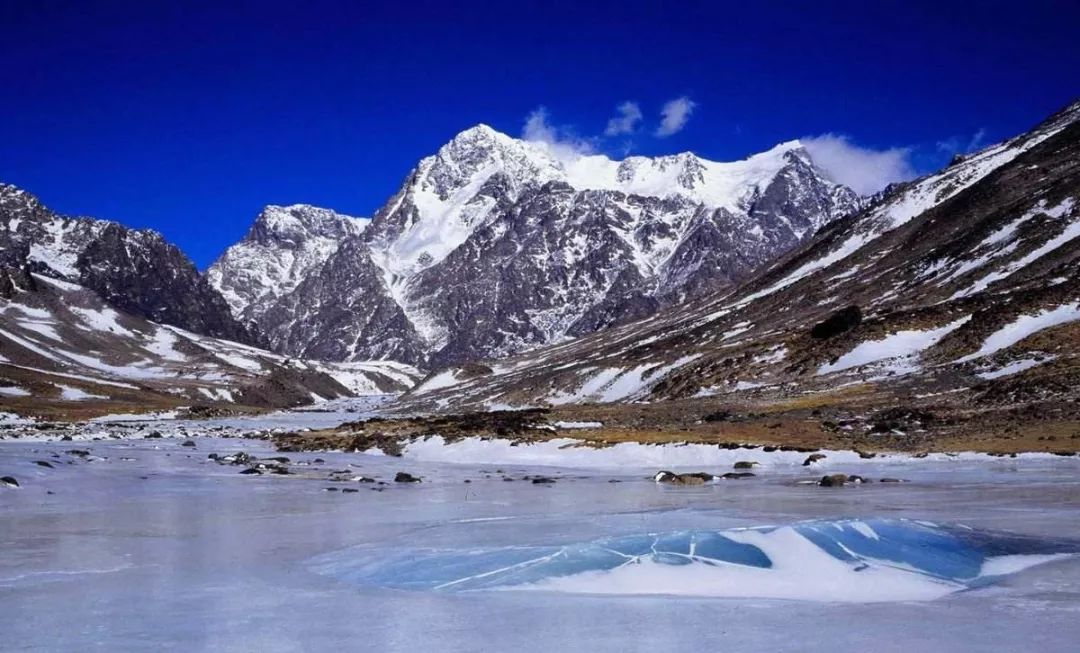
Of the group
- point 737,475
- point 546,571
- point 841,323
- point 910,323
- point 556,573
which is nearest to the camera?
point 556,573

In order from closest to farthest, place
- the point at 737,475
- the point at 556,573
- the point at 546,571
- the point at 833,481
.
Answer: the point at 556,573
the point at 546,571
the point at 833,481
the point at 737,475

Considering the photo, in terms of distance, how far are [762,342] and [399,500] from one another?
261ft

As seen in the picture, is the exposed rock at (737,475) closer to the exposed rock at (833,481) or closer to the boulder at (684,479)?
the boulder at (684,479)

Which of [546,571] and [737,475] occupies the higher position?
[737,475]

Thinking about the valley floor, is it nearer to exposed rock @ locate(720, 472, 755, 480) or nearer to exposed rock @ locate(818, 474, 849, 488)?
exposed rock @ locate(818, 474, 849, 488)

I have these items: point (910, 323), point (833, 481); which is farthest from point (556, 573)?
point (910, 323)

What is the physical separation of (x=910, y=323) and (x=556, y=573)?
79.8 meters

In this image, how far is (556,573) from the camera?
51.3ft

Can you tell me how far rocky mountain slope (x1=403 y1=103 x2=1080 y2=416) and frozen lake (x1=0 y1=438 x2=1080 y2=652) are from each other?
33534 mm

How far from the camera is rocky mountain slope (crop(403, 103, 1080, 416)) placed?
65.8m

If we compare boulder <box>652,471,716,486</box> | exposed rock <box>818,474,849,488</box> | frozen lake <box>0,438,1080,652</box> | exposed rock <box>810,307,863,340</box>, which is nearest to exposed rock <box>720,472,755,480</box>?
boulder <box>652,471,716,486</box>

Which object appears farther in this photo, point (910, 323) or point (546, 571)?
point (910, 323)

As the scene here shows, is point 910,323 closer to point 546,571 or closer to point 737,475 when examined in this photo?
point 737,475

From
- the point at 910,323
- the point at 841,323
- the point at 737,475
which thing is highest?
the point at 841,323
